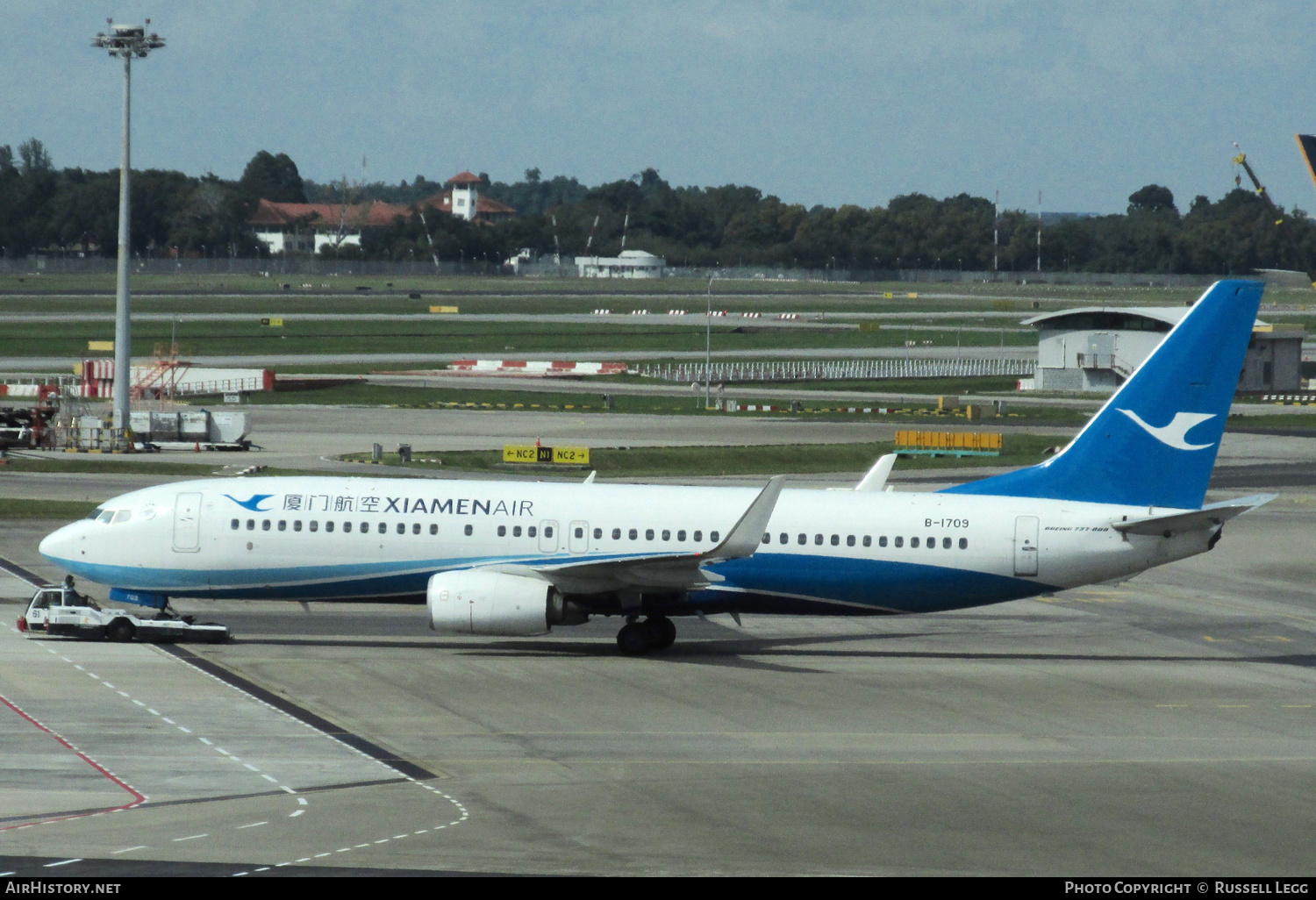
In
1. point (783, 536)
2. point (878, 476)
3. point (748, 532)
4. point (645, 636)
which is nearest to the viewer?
point (748, 532)

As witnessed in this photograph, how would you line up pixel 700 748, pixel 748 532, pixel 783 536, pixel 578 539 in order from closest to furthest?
pixel 700 748 < pixel 748 532 < pixel 578 539 < pixel 783 536

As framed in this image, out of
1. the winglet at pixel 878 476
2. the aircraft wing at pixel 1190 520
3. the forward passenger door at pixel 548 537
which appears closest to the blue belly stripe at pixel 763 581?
the forward passenger door at pixel 548 537

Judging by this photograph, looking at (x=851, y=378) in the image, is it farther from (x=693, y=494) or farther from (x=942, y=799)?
(x=942, y=799)

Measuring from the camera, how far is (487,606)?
3553cm

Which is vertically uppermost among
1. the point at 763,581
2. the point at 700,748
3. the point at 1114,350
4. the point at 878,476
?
the point at 1114,350

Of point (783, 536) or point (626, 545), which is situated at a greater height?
point (783, 536)

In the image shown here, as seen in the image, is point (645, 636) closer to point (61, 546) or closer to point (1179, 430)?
point (1179, 430)

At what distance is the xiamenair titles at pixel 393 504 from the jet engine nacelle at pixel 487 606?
7.00 ft

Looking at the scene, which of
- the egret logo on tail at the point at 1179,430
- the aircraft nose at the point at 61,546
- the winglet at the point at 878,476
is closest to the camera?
the egret logo on tail at the point at 1179,430

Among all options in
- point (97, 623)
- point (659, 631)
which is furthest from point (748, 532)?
point (97, 623)

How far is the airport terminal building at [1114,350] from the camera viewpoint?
4744 inches

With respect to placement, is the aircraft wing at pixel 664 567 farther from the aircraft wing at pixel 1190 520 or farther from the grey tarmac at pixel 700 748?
the aircraft wing at pixel 1190 520

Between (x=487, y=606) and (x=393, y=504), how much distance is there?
377 cm

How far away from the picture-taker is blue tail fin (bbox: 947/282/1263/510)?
3716cm
